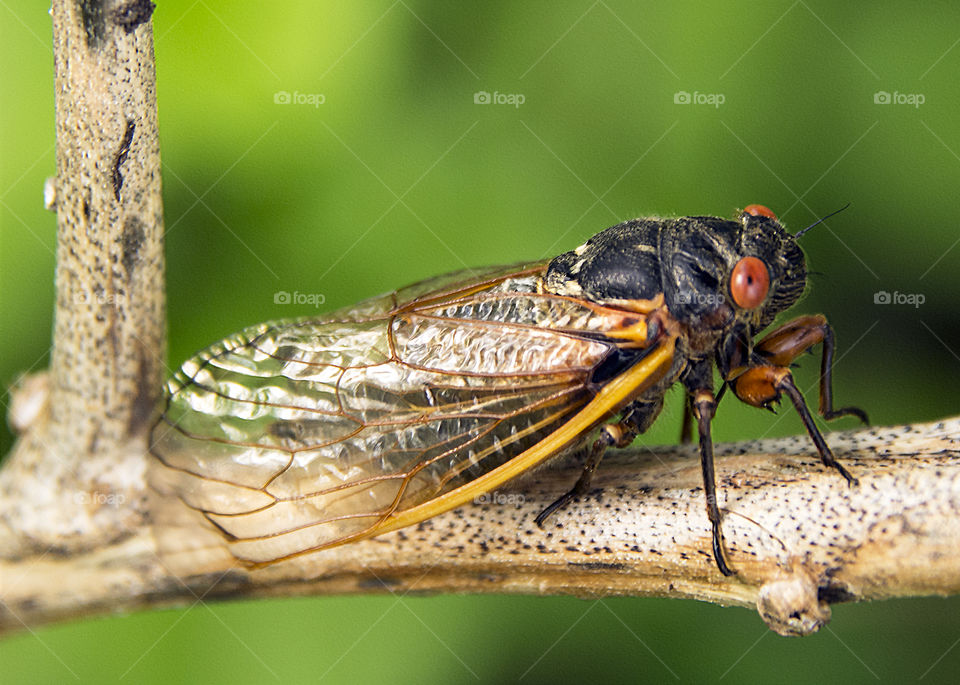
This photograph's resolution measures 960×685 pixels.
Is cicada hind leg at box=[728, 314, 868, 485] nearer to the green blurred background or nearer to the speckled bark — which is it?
the green blurred background

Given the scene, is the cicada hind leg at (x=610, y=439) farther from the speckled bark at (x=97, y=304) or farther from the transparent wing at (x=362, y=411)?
the speckled bark at (x=97, y=304)

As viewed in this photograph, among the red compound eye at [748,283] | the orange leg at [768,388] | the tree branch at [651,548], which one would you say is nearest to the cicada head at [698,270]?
the red compound eye at [748,283]

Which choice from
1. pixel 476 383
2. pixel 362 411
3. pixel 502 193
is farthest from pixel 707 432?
pixel 502 193

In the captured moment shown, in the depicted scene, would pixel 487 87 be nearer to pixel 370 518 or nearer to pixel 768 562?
pixel 370 518

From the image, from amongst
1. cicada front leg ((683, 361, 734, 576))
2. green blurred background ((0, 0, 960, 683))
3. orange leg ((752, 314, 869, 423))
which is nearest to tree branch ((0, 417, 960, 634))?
cicada front leg ((683, 361, 734, 576))

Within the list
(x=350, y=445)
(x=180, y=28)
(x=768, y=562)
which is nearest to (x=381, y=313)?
(x=350, y=445)
